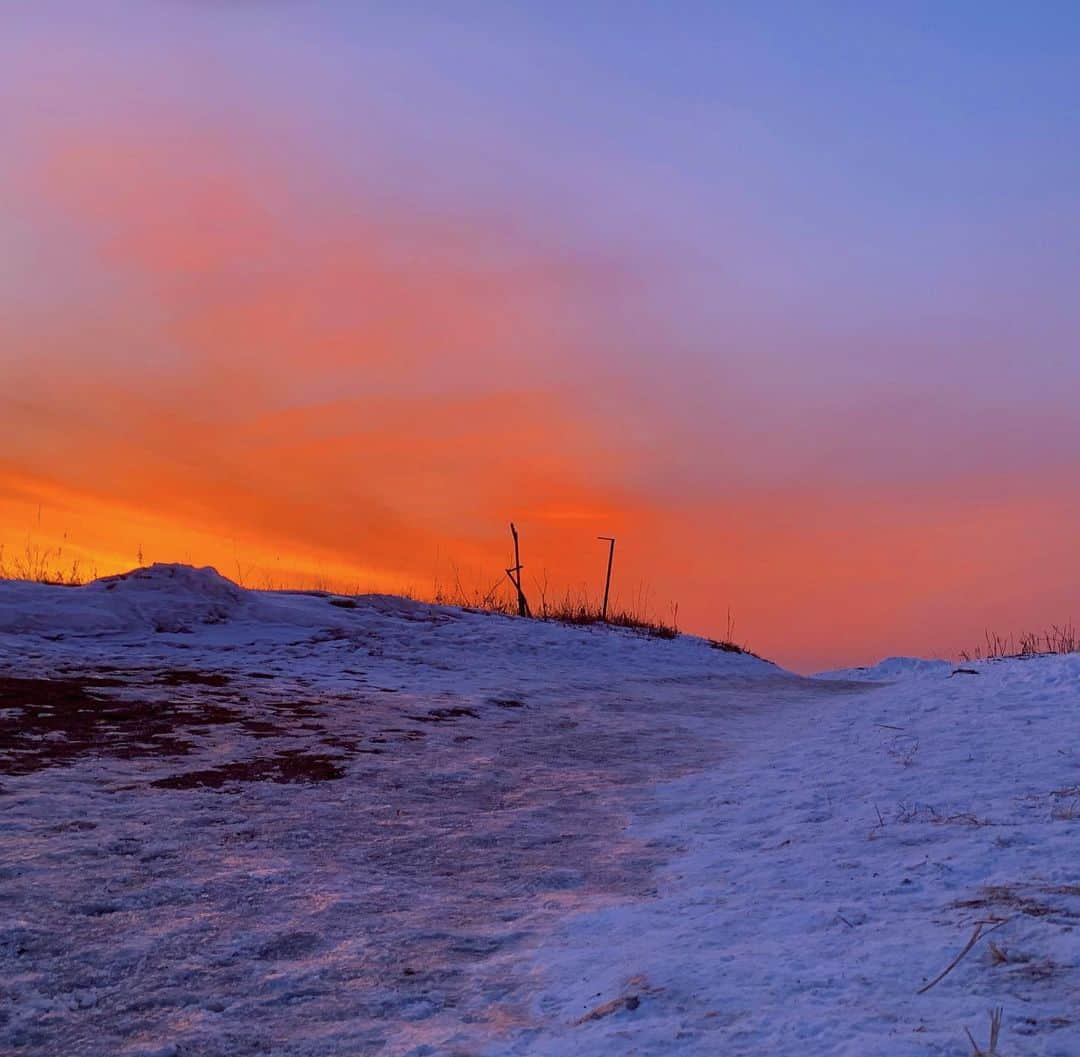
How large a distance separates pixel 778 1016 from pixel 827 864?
1912 mm

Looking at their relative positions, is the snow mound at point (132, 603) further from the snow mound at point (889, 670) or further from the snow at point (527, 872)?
the snow mound at point (889, 670)

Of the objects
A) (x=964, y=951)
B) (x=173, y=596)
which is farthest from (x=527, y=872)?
(x=173, y=596)

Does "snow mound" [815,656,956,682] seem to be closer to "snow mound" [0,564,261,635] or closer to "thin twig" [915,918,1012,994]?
"snow mound" [0,564,261,635]

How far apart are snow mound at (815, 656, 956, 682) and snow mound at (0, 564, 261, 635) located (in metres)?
11.4

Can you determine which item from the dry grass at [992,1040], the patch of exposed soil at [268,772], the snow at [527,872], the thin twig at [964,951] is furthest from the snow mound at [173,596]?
the dry grass at [992,1040]

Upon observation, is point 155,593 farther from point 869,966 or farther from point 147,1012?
point 869,966

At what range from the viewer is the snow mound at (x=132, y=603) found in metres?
13.8

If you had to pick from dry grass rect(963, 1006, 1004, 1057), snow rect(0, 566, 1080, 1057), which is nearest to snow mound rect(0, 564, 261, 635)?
snow rect(0, 566, 1080, 1057)

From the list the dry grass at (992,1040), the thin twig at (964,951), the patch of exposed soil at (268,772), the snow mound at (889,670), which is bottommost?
the dry grass at (992,1040)

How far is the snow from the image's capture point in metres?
3.36

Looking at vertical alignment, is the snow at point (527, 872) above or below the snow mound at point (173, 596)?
below

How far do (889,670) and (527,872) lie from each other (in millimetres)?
16323

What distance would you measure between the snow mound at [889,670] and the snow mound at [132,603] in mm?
11365

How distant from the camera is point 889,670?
2003 centimetres
